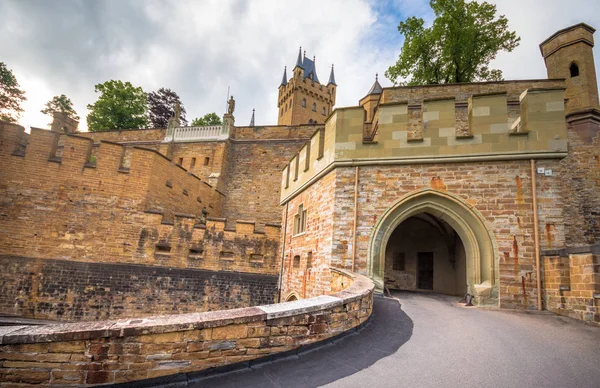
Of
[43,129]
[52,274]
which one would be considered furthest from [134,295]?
[43,129]

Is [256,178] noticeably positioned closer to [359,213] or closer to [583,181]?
[359,213]

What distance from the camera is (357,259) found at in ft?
24.3

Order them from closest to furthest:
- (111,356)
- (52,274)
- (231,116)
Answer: (111,356)
(52,274)
(231,116)

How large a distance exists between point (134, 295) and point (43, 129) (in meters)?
7.86

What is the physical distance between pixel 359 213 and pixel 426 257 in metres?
6.51

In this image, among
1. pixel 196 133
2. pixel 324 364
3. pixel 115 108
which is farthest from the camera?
pixel 115 108

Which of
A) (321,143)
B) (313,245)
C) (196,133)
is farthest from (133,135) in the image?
(313,245)

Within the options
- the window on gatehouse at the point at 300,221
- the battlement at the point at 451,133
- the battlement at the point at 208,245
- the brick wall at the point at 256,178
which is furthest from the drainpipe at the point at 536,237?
the brick wall at the point at 256,178

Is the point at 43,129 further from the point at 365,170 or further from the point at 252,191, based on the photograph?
the point at 365,170

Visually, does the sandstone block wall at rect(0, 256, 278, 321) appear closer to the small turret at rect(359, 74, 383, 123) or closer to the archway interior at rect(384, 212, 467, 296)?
the archway interior at rect(384, 212, 467, 296)

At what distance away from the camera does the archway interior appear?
35.0ft

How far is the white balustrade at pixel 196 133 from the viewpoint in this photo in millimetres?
22906

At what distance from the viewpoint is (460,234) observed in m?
7.29

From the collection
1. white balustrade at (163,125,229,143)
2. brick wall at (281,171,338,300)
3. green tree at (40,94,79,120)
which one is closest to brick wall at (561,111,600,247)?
brick wall at (281,171,338,300)
